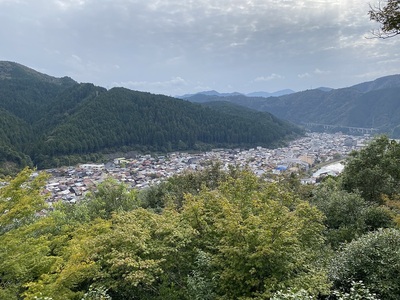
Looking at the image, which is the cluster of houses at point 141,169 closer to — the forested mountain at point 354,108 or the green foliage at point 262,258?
the green foliage at point 262,258

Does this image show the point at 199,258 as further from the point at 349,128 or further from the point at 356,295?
the point at 349,128

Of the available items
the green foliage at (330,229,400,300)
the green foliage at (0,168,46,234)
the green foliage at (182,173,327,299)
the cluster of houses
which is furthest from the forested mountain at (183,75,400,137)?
the green foliage at (0,168,46,234)

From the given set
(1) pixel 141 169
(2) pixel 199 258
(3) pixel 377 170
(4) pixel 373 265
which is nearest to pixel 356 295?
(4) pixel 373 265

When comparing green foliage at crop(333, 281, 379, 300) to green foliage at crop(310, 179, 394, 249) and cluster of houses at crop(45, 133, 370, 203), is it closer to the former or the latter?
green foliage at crop(310, 179, 394, 249)

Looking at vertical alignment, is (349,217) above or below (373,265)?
below

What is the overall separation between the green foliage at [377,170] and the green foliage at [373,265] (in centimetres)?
802

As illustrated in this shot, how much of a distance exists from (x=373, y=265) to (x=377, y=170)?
29.5 ft

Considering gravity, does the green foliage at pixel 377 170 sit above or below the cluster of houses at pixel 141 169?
above

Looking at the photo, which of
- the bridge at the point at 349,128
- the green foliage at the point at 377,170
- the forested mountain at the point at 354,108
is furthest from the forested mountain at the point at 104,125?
the green foliage at the point at 377,170

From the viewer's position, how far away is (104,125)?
7988cm

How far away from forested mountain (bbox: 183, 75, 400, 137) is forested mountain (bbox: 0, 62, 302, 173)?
49131 millimetres

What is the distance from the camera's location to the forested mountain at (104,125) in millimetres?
67000

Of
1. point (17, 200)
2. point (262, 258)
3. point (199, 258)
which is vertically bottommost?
point (199, 258)

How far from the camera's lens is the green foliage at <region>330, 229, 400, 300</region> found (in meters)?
6.10
